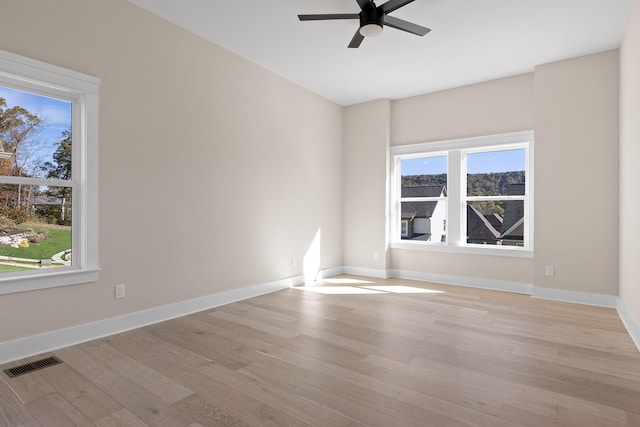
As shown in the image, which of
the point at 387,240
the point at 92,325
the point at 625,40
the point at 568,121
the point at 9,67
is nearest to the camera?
the point at 9,67

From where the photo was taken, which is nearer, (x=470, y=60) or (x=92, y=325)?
(x=92, y=325)

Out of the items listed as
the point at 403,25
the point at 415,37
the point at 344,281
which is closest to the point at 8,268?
the point at 403,25

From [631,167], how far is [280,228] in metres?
3.78

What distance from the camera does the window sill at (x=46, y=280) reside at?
97.3 inches

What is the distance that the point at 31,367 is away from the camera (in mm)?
2371

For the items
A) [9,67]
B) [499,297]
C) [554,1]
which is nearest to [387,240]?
[499,297]

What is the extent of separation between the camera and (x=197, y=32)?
11.9ft

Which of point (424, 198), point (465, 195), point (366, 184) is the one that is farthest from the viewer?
point (366, 184)

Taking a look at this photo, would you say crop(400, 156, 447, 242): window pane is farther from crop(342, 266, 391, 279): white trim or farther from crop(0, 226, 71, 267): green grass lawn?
crop(0, 226, 71, 267): green grass lawn

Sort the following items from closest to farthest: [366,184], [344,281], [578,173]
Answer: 1. [578,173]
2. [344,281]
3. [366,184]

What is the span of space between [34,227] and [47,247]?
18cm

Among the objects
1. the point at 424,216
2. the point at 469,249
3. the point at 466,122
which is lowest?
the point at 469,249

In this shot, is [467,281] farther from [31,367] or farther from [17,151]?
[17,151]

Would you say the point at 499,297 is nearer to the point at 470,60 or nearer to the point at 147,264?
the point at 470,60
